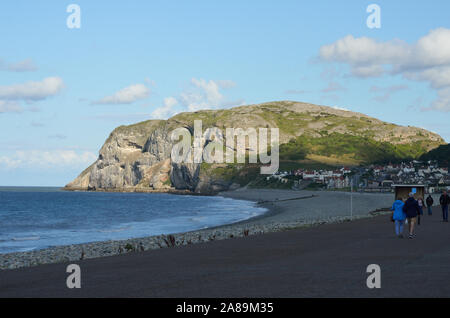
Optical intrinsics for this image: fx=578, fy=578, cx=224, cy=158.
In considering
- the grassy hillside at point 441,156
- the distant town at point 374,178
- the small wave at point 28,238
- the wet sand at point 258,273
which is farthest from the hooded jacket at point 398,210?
the grassy hillside at point 441,156

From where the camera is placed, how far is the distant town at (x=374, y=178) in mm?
133000

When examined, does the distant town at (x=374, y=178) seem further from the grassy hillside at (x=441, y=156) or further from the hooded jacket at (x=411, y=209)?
the hooded jacket at (x=411, y=209)

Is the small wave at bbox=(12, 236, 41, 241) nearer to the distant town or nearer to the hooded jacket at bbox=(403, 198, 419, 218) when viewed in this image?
the hooded jacket at bbox=(403, 198, 419, 218)

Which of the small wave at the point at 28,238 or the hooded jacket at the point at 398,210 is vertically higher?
the hooded jacket at the point at 398,210

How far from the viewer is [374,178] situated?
506 ft

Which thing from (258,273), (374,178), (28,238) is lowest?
(28,238)

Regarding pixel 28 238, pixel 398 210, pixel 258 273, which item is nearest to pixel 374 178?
pixel 28 238

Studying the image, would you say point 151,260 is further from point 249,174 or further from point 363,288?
point 249,174

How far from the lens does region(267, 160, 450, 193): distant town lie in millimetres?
133000

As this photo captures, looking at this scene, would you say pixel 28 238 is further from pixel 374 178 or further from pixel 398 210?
pixel 374 178

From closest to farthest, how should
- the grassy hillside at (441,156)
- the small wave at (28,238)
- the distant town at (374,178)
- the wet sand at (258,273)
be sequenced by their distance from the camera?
the wet sand at (258,273), the small wave at (28,238), the distant town at (374,178), the grassy hillside at (441,156)

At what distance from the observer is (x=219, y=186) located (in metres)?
198

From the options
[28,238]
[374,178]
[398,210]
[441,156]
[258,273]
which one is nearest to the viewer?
[258,273]
